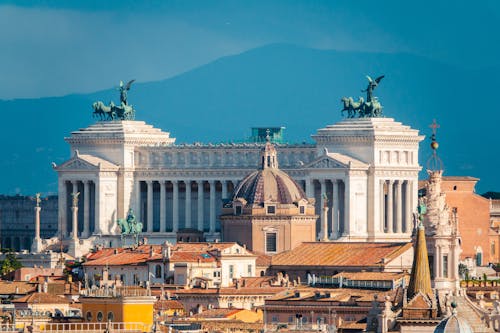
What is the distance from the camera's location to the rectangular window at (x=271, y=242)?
164 meters

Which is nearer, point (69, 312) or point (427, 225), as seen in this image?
point (69, 312)

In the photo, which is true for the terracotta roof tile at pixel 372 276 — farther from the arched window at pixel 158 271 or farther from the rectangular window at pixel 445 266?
the arched window at pixel 158 271

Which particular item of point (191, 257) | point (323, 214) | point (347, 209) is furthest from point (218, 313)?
point (347, 209)

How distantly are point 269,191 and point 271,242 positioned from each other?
2.91m

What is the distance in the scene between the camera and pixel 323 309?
115375 millimetres

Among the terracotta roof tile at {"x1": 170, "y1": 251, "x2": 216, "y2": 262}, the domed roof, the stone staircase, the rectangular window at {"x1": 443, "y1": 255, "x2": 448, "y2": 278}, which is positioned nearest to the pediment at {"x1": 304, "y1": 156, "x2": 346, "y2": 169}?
the domed roof

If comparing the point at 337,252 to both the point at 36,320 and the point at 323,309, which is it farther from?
the point at 36,320

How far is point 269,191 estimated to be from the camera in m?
165

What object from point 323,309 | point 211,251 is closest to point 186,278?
point 211,251

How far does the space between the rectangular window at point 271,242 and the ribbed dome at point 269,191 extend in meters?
1.87

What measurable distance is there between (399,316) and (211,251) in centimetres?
7014

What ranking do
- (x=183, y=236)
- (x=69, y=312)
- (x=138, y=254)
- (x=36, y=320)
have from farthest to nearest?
(x=183, y=236) < (x=138, y=254) < (x=69, y=312) < (x=36, y=320)

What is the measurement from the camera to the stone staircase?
79094 mm

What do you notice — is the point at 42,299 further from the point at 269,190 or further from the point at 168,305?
the point at 269,190
